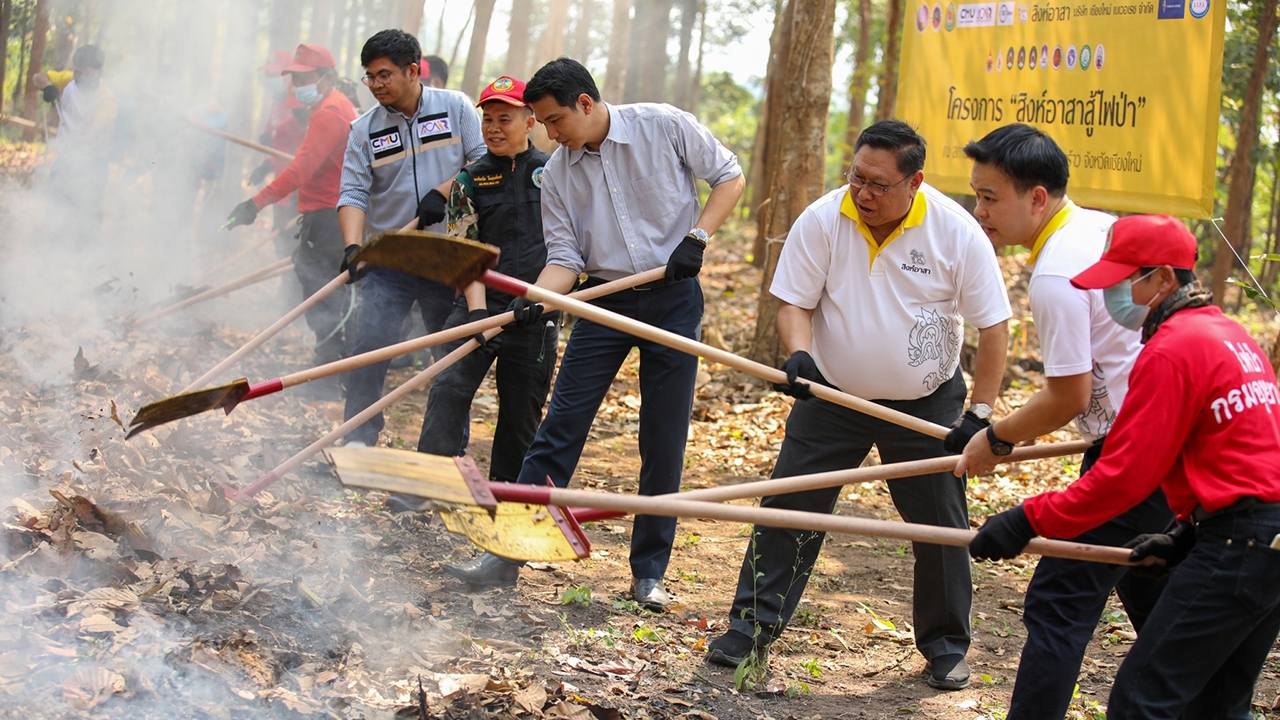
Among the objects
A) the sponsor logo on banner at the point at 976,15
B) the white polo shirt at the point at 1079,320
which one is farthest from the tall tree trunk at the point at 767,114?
the white polo shirt at the point at 1079,320

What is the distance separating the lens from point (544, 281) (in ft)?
14.8

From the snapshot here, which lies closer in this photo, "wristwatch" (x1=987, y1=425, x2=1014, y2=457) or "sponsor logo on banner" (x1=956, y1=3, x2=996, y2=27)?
"wristwatch" (x1=987, y1=425, x2=1014, y2=457)

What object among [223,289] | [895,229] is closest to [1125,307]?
[895,229]

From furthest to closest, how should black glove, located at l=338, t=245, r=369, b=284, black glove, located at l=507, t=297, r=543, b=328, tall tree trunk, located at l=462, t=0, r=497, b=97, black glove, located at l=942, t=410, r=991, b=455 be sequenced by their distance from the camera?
tall tree trunk, located at l=462, t=0, r=497, b=97
black glove, located at l=338, t=245, r=369, b=284
black glove, located at l=507, t=297, r=543, b=328
black glove, located at l=942, t=410, r=991, b=455

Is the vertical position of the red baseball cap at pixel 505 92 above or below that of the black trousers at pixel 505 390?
above

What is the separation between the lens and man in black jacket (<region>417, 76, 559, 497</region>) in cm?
497

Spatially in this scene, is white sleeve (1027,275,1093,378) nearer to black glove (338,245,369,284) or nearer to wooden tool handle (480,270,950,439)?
wooden tool handle (480,270,950,439)

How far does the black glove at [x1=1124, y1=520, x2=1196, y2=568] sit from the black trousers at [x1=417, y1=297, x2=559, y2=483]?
2911 mm

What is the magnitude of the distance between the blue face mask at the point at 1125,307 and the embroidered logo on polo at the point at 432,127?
3.96 m

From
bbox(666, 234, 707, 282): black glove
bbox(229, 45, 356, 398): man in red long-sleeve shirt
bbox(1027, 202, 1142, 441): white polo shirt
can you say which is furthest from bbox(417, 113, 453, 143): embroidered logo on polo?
bbox(1027, 202, 1142, 441): white polo shirt

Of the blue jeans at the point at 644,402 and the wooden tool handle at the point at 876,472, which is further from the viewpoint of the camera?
the blue jeans at the point at 644,402

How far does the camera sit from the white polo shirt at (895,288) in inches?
145

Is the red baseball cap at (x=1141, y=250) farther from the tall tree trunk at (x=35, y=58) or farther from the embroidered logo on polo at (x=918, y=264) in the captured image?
the tall tree trunk at (x=35, y=58)

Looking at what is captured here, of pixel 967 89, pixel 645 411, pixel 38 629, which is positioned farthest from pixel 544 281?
pixel 967 89
